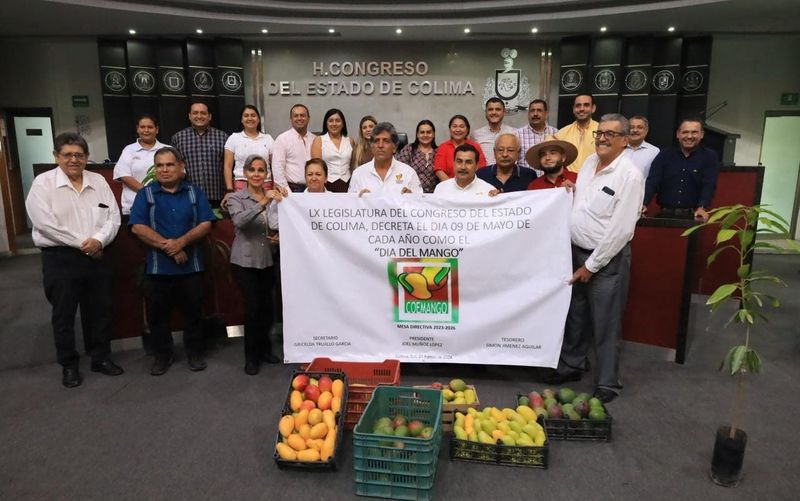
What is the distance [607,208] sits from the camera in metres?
2.71

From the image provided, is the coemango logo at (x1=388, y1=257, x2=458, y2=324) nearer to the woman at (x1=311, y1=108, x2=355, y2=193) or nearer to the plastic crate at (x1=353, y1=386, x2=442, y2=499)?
the plastic crate at (x1=353, y1=386, x2=442, y2=499)

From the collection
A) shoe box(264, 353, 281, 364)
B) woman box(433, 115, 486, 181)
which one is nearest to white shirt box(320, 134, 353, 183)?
woman box(433, 115, 486, 181)

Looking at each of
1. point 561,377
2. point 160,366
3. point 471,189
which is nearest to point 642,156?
point 471,189

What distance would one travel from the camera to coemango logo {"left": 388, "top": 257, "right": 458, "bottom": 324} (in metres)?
2.95

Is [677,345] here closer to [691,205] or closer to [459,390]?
[691,205]

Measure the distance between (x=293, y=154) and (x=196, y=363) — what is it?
6.10 feet

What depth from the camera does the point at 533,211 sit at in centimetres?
287

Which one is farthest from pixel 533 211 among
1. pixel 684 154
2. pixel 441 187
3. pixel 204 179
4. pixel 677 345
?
pixel 204 179

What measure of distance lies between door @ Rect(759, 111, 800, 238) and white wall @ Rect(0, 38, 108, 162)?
11232 mm

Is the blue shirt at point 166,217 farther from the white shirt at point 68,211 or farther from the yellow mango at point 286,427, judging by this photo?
the yellow mango at point 286,427

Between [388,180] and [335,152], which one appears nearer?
[388,180]

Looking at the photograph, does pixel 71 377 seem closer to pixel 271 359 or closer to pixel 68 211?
pixel 68 211

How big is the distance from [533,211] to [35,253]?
7.52 metres

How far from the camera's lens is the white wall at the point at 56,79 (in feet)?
27.2
